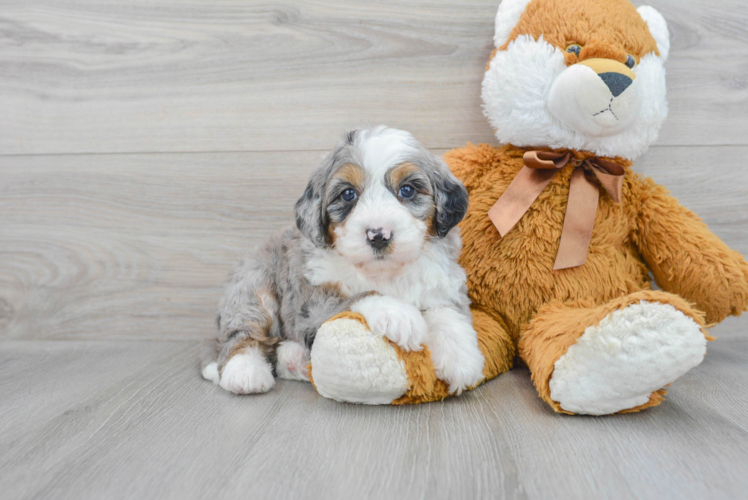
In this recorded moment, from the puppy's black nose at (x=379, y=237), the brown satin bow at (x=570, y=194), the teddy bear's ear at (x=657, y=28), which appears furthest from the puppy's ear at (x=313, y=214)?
the teddy bear's ear at (x=657, y=28)

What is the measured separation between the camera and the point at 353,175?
132 centimetres

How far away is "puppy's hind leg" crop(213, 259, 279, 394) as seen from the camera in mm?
1487

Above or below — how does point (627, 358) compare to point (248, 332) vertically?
above

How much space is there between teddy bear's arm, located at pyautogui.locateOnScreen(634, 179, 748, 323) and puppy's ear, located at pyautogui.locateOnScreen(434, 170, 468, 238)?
2.13ft

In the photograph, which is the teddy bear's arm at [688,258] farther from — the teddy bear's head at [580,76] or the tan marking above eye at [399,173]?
the tan marking above eye at [399,173]

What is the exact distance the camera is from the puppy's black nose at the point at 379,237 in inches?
48.7

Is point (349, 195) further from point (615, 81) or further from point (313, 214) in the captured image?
point (615, 81)

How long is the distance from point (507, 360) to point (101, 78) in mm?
1858

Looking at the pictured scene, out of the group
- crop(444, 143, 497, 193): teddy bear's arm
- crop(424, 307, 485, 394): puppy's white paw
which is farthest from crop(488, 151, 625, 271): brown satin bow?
crop(424, 307, 485, 394): puppy's white paw

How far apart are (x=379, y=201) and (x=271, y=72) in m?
0.97

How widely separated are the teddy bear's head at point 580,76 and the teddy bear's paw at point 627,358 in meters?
0.61

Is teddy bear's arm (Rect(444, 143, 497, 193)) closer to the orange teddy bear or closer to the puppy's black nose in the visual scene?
the orange teddy bear

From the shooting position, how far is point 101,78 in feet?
6.64

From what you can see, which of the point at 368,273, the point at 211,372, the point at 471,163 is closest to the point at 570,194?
the point at 471,163
